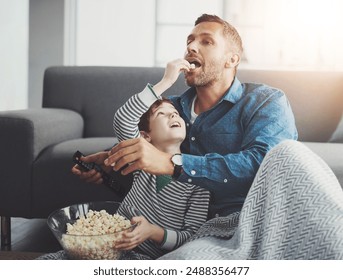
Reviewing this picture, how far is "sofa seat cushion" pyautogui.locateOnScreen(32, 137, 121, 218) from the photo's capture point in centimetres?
125

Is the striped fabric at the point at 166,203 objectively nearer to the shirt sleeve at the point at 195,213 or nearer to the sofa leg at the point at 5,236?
the shirt sleeve at the point at 195,213

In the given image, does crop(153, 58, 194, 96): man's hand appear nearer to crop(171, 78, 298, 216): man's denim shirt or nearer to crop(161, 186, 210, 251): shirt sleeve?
crop(171, 78, 298, 216): man's denim shirt

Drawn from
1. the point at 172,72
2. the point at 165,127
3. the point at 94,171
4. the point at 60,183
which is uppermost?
the point at 172,72

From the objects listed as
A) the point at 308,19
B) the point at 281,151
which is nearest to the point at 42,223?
the point at 281,151

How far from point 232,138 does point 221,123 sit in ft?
0.12

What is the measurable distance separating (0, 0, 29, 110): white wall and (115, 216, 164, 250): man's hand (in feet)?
2.89

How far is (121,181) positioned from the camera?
1035mm

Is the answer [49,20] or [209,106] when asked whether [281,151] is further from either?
[49,20]

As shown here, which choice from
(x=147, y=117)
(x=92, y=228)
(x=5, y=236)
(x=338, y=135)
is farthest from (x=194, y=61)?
(x=5, y=236)

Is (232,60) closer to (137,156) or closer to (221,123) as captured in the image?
(221,123)

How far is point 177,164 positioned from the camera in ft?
2.82

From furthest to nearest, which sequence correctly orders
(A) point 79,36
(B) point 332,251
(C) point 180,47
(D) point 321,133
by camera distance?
(A) point 79,36, (C) point 180,47, (D) point 321,133, (B) point 332,251

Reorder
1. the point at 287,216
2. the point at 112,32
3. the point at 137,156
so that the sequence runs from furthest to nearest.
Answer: the point at 112,32 → the point at 137,156 → the point at 287,216
